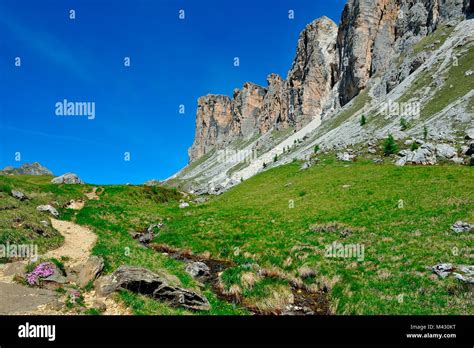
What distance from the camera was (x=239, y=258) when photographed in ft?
84.1

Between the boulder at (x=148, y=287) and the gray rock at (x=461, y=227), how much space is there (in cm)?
1741

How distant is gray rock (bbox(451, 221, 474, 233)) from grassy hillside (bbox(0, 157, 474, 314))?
479 mm

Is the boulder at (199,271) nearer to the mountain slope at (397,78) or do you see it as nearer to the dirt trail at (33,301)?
the dirt trail at (33,301)

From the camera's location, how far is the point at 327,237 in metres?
25.7

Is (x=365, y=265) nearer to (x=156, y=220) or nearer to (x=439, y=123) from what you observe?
(x=156, y=220)

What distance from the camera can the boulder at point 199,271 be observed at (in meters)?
22.2

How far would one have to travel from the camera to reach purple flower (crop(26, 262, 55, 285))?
15453 millimetres

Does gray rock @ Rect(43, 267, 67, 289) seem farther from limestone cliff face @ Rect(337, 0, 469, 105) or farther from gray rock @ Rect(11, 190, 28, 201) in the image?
limestone cliff face @ Rect(337, 0, 469, 105)

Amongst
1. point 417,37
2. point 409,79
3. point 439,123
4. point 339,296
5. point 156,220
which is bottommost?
point 339,296

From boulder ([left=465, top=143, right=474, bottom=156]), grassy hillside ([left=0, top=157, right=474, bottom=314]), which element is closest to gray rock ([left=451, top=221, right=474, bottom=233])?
grassy hillside ([left=0, top=157, right=474, bottom=314])

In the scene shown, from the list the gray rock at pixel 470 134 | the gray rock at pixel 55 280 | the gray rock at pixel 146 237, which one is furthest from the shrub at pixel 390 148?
the gray rock at pixel 55 280
